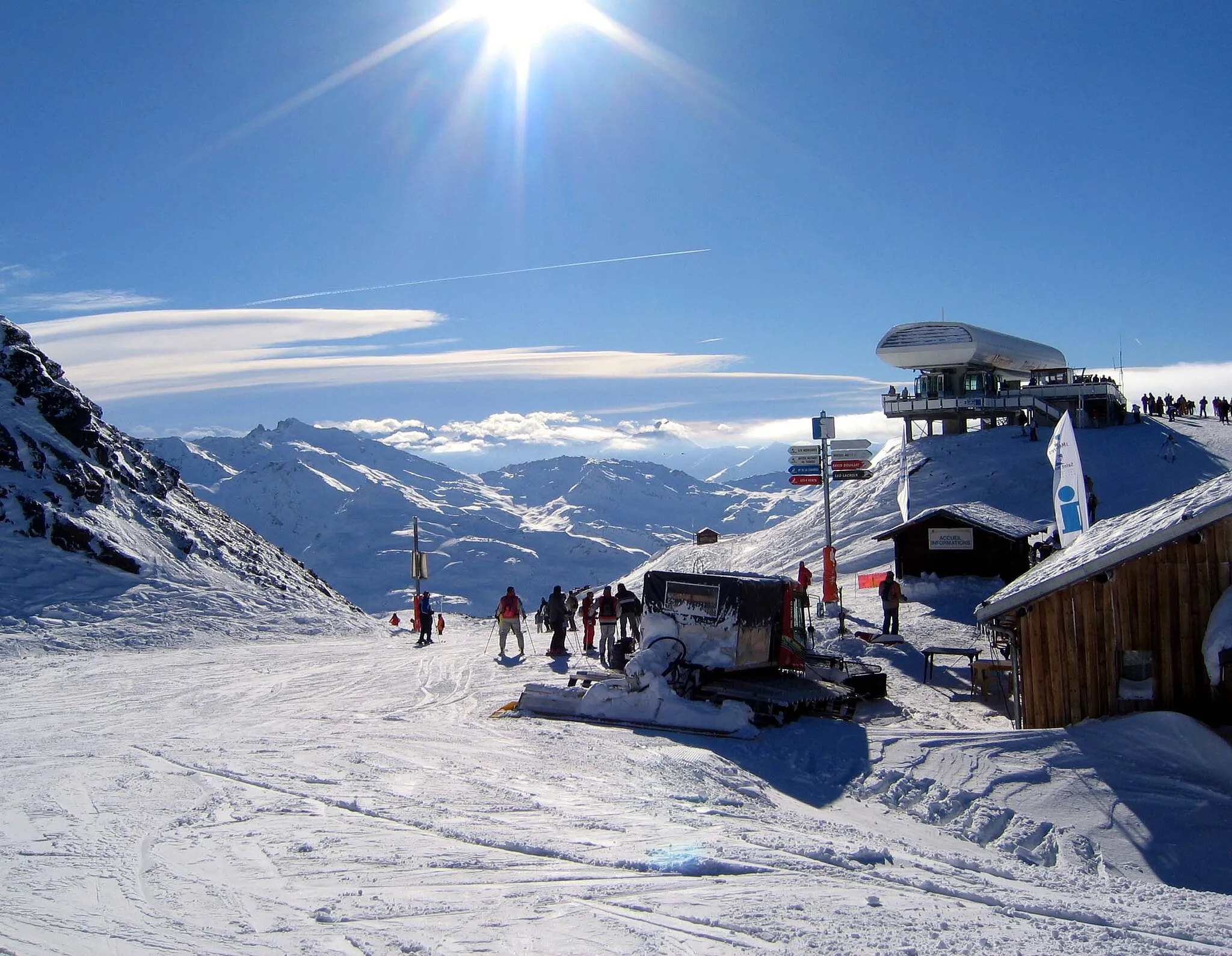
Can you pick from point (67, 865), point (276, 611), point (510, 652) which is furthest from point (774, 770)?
point (276, 611)

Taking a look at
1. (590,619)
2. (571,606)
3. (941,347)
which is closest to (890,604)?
(590,619)

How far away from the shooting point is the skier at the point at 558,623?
824 inches

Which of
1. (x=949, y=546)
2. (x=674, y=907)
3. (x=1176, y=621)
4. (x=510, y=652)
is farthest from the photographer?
(x=949, y=546)

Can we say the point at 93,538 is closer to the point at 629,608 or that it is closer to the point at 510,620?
the point at 510,620

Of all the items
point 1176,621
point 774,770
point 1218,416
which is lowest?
point 774,770

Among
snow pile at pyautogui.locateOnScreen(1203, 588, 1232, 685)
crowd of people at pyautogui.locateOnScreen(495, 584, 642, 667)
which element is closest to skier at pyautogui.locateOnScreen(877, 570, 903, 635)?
crowd of people at pyautogui.locateOnScreen(495, 584, 642, 667)

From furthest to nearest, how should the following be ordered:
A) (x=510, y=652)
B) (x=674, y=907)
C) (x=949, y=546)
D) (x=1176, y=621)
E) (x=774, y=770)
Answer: (x=949, y=546)
(x=510, y=652)
(x=1176, y=621)
(x=774, y=770)
(x=674, y=907)

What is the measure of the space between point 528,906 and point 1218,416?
56.9 m

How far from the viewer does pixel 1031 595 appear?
40.9ft

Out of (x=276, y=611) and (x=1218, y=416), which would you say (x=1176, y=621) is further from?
(x=1218, y=416)

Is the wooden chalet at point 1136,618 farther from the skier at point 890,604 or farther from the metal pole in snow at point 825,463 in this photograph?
the metal pole in snow at point 825,463

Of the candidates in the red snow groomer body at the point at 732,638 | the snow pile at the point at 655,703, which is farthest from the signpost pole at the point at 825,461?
the snow pile at the point at 655,703

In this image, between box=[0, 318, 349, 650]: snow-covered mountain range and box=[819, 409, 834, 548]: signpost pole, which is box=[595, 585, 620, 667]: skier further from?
box=[0, 318, 349, 650]: snow-covered mountain range

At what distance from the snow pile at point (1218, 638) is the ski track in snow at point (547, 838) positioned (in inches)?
67.6
